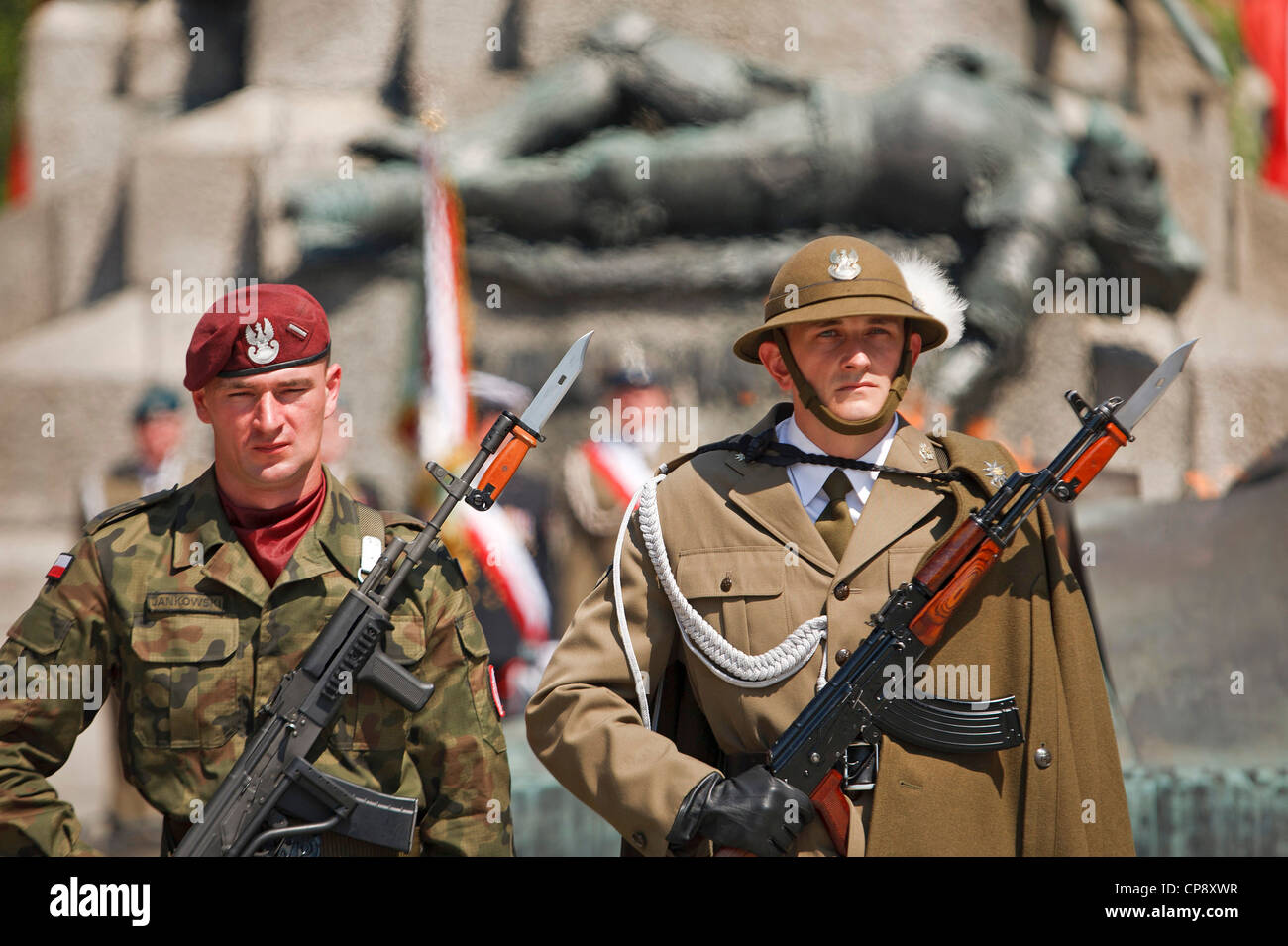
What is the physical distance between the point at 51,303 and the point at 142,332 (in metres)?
0.90

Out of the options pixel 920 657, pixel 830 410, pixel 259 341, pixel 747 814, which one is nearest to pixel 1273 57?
pixel 830 410

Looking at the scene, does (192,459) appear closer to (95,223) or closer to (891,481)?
(95,223)

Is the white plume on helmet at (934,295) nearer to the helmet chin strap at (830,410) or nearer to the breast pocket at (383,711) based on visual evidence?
the helmet chin strap at (830,410)

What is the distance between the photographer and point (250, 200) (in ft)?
31.4

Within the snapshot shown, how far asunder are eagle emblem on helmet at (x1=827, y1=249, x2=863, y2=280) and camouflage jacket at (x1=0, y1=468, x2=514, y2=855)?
1.34m

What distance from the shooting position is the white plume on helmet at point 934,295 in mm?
4137

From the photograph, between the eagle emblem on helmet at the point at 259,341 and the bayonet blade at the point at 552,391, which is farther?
the bayonet blade at the point at 552,391

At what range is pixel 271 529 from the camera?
3834 mm

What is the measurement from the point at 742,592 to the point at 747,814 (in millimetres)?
606

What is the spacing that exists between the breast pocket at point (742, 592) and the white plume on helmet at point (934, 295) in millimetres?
842

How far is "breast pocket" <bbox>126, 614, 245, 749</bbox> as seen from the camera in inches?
145

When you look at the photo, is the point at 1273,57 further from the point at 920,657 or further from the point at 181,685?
the point at 181,685

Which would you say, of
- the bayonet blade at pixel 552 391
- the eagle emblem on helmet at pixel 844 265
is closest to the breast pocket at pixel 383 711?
the bayonet blade at pixel 552 391

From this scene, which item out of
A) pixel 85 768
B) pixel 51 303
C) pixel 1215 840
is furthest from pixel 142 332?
pixel 1215 840
